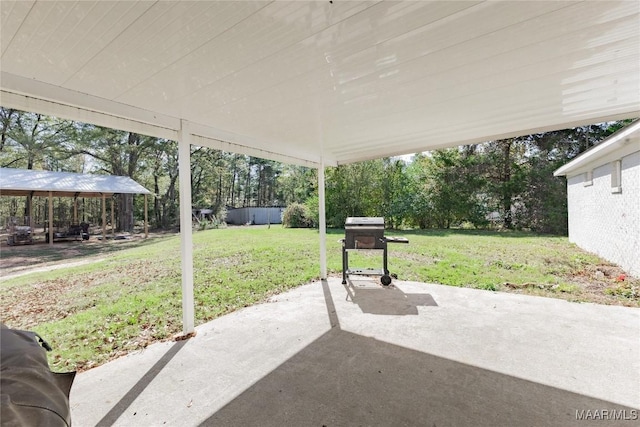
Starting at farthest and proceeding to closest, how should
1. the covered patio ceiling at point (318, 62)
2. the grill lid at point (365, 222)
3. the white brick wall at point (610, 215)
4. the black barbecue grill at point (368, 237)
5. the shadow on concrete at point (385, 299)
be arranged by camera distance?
the white brick wall at point (610, 215)
the grill lid at point (365, 222)
the black barbecue grill at point (368, 237)
the shadow on concrete at point (385, 299)
the covered patio ceiling at point (318, 62)

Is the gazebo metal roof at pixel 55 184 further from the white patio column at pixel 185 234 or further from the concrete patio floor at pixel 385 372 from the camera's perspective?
the concrete patio floor at pixel 385 372

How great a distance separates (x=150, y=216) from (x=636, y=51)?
21.1 metres

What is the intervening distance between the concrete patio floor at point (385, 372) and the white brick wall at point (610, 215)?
2.61 metres

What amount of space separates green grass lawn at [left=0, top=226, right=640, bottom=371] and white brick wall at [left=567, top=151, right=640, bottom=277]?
0.40 meters

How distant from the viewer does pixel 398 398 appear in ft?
6.80

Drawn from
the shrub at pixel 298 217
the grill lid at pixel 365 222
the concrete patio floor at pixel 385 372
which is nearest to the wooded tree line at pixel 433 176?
the shrub at pixel 298 217

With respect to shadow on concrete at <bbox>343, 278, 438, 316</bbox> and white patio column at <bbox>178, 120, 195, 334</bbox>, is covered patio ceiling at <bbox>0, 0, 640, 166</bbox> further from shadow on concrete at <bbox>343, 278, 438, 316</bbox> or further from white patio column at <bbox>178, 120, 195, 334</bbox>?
shadow on concrete at <bbox>343, 278, 438, 316</bbox>

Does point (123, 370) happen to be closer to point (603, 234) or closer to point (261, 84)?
point (261, 84)

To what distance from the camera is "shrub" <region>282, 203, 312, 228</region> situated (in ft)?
48.4

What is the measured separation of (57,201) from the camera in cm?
1767

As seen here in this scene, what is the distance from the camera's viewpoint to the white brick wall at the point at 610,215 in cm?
516

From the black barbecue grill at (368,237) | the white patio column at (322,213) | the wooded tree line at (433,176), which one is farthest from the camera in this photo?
the wooded tree line at (433,176)

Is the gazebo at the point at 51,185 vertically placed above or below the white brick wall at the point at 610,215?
above

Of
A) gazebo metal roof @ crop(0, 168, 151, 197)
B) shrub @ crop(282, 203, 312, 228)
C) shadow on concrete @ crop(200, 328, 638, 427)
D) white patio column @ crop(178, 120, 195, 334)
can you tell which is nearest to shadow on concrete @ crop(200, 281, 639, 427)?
shadow on concrete @ crop(200, 328, 638, 427)
